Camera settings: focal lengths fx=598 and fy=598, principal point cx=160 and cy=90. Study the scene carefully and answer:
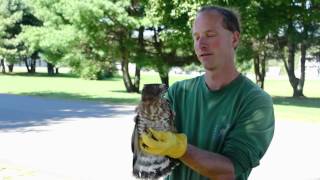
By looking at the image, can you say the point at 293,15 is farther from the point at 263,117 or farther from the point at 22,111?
the point at 263,117

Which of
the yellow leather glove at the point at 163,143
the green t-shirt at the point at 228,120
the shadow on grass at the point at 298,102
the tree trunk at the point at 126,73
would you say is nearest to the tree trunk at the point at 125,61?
the tree trunk at the point at 126,73

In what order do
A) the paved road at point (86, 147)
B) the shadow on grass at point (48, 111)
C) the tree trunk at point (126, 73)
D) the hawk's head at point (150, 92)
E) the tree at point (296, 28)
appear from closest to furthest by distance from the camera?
the hawk's head at point (150, 92) < the paved road at point (86, 147) < the shadow on grass at point (48, 111) < the tree at point (296, 28) < the tree trunk at point (126, 73)

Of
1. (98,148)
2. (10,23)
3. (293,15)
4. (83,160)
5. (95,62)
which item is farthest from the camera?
(10,23)

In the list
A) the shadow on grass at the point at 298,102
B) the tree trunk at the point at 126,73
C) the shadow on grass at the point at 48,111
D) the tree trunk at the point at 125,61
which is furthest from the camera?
the tree trunk at the point at 126,73

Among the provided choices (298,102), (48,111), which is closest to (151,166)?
(48,111)

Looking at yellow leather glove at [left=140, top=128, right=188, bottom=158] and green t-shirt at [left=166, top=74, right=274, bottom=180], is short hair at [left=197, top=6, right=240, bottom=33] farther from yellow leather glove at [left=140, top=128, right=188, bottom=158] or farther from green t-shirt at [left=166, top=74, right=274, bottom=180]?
yellow leather glove at [left=140, top=128, right=188, bottom=158]

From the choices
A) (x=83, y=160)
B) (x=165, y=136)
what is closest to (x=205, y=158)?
(x=165, y=136)

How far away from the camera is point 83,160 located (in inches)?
370

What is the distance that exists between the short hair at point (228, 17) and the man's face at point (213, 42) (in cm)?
1

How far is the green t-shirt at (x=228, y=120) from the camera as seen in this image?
1975 millimetres

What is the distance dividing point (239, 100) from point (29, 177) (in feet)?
20.8

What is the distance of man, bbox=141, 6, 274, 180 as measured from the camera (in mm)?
1899

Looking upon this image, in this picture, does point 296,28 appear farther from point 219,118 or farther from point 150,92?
point 150,92

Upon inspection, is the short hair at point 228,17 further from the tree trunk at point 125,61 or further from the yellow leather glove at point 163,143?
the tree trunk at point 125,61
